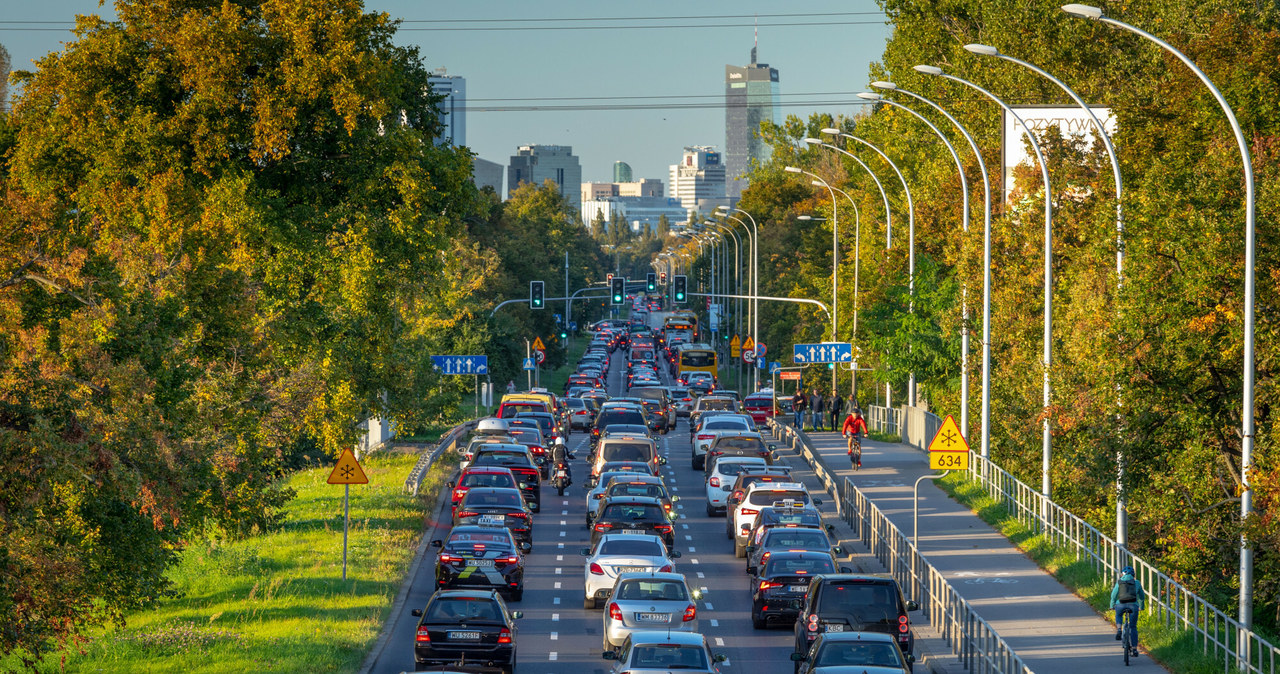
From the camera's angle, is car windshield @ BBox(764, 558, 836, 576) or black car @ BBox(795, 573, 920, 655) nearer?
black car @ BBox(795, 573, 920, 655)

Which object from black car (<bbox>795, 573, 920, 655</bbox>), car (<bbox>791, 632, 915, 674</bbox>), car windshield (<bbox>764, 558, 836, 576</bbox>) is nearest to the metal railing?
black car (<bbox>795, 573, 920, 655</bbox>)

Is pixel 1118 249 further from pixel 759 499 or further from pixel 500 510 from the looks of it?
pixel 500 510

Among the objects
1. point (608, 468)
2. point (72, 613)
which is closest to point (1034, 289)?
point (608, 468)

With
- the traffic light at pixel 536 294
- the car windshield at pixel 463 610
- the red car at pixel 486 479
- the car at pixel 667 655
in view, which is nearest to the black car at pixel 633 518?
the red car at pixel 486 479

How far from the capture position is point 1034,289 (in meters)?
43.1

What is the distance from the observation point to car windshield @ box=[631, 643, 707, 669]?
55.7 ft

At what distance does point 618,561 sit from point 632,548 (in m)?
0.51

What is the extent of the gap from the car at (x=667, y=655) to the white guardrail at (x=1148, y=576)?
6436 millimetres

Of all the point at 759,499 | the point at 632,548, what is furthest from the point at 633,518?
the point at 632,548

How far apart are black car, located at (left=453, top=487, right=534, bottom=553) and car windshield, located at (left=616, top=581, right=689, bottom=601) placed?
8.60m

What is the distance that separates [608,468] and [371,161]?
1026 centimetres

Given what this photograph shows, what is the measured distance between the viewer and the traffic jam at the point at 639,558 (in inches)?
781

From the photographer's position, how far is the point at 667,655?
17.1 metres

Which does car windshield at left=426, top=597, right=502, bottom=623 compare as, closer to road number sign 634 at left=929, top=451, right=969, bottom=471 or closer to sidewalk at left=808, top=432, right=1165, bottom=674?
sidewalk at left=808, top=432, right=1165, bottom=674
